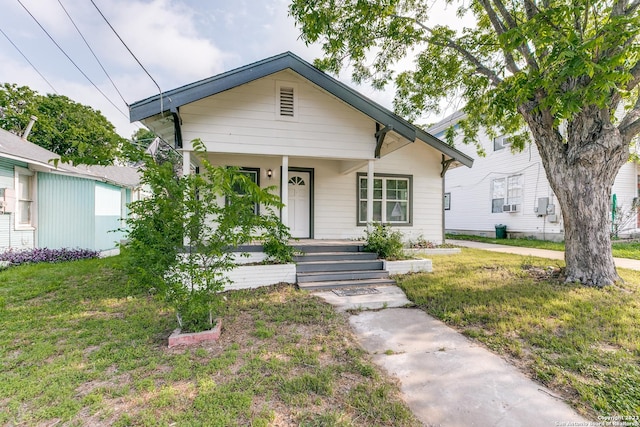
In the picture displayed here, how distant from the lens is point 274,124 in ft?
22.2

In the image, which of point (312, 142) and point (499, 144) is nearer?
point (312, 142)

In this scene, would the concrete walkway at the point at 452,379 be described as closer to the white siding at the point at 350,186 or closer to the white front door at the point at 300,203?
the white front door at the point at 300,203

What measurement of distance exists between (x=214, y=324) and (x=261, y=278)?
213cm

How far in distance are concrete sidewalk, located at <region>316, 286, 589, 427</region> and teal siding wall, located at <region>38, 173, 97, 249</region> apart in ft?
30.7

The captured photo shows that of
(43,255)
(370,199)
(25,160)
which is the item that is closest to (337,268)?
(370,199)

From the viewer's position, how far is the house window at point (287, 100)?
689 centimetres

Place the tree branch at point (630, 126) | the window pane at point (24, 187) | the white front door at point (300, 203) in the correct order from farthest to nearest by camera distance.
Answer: the white front door at point (300, 203)
the window pane at point (24, 187)
the tree branch at point (630, 126)

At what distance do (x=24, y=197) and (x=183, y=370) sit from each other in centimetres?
930

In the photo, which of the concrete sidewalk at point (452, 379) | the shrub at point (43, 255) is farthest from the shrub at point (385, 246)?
the shrub at point (43, 255)

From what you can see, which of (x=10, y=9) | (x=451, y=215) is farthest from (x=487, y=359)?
(x=451, y=215)

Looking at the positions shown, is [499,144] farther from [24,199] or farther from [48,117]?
[48,117]

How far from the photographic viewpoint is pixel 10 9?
578cm

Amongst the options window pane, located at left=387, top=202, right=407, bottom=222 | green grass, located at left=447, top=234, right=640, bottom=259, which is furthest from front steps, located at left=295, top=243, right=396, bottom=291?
green grass, located at left=447, top=234, right=640, bottom=259

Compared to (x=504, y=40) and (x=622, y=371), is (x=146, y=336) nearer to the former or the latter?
(x=622, y=371)
